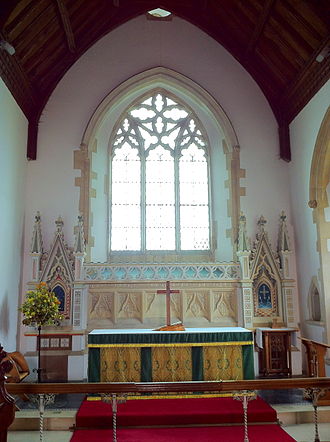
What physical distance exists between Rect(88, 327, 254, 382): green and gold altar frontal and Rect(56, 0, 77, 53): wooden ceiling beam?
5.52m

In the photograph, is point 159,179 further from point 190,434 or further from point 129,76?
point 190,434

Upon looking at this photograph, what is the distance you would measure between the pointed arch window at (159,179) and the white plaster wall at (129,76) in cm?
81

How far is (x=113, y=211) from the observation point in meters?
9.82

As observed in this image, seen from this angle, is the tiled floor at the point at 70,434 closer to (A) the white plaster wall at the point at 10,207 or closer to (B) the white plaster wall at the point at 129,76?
(A) the white plaster wall at the point at 10,207

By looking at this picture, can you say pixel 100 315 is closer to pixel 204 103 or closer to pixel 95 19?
pixel 204 103

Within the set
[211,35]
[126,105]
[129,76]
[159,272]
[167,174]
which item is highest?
[211,35]

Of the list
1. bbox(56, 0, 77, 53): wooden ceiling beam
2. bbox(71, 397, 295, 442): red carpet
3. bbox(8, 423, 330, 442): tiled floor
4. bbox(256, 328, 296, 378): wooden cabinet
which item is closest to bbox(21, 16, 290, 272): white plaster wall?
bbox(56, 0, 77, 53): wooden ceiling beam

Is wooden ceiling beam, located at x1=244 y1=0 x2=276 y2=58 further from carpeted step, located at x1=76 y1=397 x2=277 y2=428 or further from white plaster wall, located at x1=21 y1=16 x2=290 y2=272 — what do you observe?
carpeted step, located at x1=76 y1=397 x2=277 y2=428

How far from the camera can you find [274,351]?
8359mm

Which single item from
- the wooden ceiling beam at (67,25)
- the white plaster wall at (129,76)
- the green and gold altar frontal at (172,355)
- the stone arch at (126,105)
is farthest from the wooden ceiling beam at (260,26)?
the green and gold altar frontal at (172,355)

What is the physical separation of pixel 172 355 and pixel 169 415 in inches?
43.7

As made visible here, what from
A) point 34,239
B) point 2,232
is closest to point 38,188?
point 34,239

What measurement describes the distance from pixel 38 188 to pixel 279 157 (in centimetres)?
502

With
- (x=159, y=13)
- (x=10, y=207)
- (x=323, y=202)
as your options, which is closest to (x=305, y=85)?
(x=323, y=202)
